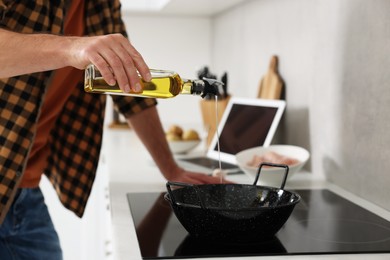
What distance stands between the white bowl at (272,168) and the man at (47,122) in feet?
0.37

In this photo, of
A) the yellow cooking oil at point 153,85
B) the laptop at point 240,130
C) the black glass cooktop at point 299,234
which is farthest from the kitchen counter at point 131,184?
the yellow cooking oil at point 153,85

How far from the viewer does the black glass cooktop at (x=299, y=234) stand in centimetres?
91

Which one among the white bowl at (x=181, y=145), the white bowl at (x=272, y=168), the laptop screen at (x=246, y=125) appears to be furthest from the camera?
the white bowl at (x=181, y=145)

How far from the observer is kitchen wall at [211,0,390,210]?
122cm

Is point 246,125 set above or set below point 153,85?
below

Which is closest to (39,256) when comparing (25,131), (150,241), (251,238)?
(25,131)

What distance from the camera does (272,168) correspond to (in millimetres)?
1363

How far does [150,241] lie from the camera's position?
976 mm

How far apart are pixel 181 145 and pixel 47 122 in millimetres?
594

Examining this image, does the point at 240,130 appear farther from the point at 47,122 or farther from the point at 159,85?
the point at 159,85

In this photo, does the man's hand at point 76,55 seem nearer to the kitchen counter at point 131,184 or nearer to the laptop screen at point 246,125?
the kitchen counter at point 131,184

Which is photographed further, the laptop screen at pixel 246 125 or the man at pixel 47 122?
the laptop screen at pixel 246 125

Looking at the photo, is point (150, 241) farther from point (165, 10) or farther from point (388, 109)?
point (165, 10)

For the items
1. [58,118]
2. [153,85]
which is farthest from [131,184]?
[153,85]
